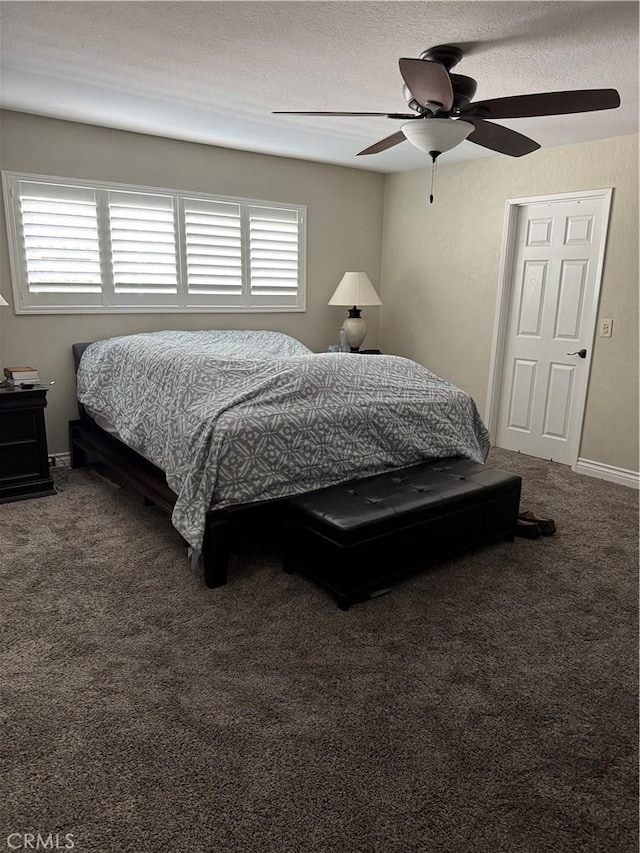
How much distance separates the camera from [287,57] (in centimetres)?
274

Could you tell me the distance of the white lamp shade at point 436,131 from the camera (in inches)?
97.7

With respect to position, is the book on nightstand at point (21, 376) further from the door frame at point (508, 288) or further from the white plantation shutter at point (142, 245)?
the door frame at point (508, 288)

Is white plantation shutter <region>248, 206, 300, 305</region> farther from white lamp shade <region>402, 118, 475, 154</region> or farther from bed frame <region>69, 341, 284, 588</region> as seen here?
white lamp shade <region>402, 118, 475, 154</region>

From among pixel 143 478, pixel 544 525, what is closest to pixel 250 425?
pixel 143 478

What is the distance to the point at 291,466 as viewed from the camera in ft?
9.02

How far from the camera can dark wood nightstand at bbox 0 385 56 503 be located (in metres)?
3.65

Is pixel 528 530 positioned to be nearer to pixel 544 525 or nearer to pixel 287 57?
pixel 544 525

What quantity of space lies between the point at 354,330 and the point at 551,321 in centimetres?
170

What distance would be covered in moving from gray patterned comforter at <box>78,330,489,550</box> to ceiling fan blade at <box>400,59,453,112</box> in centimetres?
134

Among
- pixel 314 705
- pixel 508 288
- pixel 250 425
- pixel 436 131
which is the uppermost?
pixel 436 131

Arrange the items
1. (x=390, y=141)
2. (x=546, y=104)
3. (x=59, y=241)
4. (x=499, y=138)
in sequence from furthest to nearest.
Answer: (x=59, y=241) < (x=390, y=141) < (x=499, y=138) < (x=546, y=104)

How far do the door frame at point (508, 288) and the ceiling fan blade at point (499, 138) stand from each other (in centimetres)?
154

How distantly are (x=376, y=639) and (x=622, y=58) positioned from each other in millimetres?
2811

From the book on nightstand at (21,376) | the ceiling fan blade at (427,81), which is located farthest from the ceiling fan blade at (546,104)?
the book on nightstand at (21,376)
